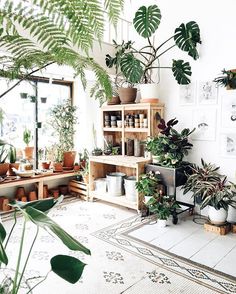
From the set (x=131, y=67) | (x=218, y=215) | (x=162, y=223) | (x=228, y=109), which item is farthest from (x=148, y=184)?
(x=131, y=67)

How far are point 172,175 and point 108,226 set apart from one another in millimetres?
1012

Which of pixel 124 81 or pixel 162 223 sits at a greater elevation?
pixel 124 81

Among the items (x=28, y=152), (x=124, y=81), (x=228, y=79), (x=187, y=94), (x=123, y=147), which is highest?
(x=124, y=81)

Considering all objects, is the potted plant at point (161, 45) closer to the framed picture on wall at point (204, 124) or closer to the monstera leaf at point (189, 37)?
the monstera leaf at point (189, 37)

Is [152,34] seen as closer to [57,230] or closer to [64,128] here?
[64,128]

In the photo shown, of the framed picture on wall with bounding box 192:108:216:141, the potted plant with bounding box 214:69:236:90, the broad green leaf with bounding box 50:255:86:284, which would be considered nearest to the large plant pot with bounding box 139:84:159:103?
the framed picture on wall with bounding box 192:108:216:141

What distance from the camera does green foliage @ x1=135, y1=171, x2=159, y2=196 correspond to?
3.35 metres

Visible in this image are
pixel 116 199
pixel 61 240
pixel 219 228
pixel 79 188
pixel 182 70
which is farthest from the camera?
pixel 79 188

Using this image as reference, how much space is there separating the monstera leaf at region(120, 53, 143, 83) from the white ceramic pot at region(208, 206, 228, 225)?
1892 mm

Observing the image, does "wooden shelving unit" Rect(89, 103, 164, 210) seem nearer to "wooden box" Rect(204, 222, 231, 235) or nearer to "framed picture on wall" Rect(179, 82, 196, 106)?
"framed picture on wall" Rect(179, 82, 196, 106)

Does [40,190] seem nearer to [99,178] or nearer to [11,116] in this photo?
[99,178]

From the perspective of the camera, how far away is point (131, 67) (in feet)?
11.4

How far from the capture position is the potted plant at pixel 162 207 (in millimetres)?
3191

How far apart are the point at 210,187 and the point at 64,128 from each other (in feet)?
8.38
